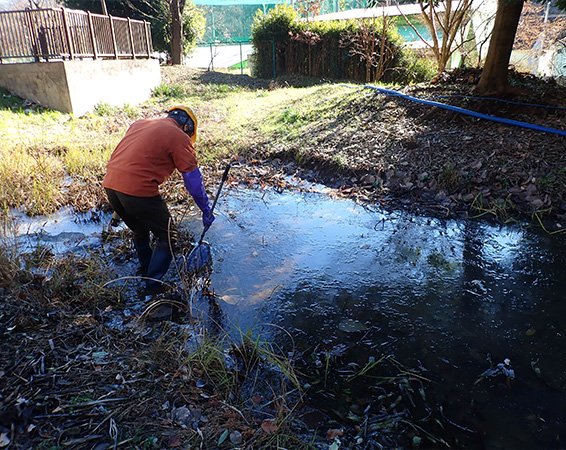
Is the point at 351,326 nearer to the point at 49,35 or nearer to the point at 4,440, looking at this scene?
the point at 4,440

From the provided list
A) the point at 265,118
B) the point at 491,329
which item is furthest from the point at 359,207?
the point at 265,118

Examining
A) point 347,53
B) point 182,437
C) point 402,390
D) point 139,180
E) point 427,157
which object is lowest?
point 402,390

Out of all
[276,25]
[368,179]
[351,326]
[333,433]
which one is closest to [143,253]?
[351,326]

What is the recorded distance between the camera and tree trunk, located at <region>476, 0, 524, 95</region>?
7020 mm

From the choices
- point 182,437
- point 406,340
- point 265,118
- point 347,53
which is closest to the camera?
point 182,437

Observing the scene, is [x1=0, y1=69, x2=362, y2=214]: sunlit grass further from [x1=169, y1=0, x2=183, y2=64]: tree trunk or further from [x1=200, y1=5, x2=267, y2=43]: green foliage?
[x1=200, y1=5, x2=267, y2=43]: green foliage

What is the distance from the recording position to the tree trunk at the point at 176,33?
18328mm

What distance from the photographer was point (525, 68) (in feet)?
51.0

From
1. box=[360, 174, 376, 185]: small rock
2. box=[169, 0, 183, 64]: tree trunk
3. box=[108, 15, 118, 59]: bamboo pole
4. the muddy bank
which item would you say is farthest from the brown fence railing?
box=[360, 174, 376, 185]: small rock

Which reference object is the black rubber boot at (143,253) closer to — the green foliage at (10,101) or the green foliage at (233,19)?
the green foliage at (10,101)

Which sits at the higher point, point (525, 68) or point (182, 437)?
point (525, 68)

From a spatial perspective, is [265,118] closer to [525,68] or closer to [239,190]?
[239,190]

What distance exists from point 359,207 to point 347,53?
13.0 meters

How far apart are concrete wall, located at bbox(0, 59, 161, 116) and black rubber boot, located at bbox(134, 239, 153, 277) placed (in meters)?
8.33
